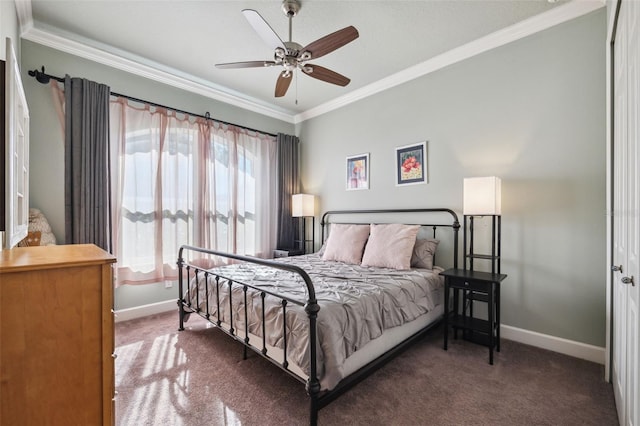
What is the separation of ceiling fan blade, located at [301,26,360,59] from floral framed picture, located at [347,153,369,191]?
191 centimetres

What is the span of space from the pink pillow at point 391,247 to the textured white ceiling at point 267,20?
1.90m

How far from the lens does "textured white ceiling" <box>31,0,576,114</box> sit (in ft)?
7.89

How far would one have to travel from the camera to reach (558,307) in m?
2.46

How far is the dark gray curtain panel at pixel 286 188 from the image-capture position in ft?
15.0

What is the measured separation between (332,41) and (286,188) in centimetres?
280

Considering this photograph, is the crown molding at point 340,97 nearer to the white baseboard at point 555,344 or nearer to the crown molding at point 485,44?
the crown molding at point 485,44

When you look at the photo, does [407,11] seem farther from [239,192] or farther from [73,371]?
[73,371]

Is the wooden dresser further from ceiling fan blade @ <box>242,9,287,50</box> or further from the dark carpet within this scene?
ceiling fan blade @ <box>242,9,287,50</box>

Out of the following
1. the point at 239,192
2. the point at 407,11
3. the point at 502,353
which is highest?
the point at 407,11

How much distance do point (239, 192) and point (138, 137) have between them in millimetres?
1380

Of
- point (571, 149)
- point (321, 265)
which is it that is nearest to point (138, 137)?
point (321, 265)

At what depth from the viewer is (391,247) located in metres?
2.97

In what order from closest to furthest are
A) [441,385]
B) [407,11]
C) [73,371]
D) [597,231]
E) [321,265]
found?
[73,371] < [441,385] < [597,231] < [407,11] < [321,265]

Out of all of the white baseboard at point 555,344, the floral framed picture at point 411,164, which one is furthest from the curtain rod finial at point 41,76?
the white baseboard at point 555,344
